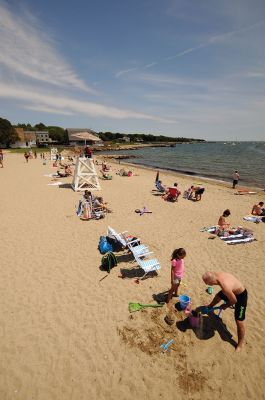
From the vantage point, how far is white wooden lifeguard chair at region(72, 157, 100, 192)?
16.5 metres

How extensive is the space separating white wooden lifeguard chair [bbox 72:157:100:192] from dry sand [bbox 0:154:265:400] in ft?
24.3

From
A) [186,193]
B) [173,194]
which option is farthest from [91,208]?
[186,193]

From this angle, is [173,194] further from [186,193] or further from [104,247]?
[104,247]

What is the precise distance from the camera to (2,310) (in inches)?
209

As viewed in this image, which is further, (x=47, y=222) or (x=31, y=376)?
(x=47, y=222)

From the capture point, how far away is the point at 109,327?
4930 mm

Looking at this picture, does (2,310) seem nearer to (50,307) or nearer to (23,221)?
(50,307)

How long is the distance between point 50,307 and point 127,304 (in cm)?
187

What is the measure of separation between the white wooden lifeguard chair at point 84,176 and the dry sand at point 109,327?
740 cm

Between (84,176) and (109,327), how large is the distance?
13.7 m

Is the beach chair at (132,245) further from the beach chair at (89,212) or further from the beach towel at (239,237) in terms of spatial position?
the beach towel at (239,237)

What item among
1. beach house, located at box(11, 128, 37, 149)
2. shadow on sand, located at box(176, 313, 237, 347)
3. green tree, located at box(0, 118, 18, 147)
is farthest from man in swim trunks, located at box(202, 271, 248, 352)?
beach house, located at box(11, 128, 37, 149)

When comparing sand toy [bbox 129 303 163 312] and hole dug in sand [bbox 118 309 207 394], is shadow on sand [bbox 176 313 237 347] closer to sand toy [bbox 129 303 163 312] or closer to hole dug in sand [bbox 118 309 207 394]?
hole dug in sand [bbox 118 309 207 394]

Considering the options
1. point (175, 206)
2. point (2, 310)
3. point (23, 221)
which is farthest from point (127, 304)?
point (175, 206)
